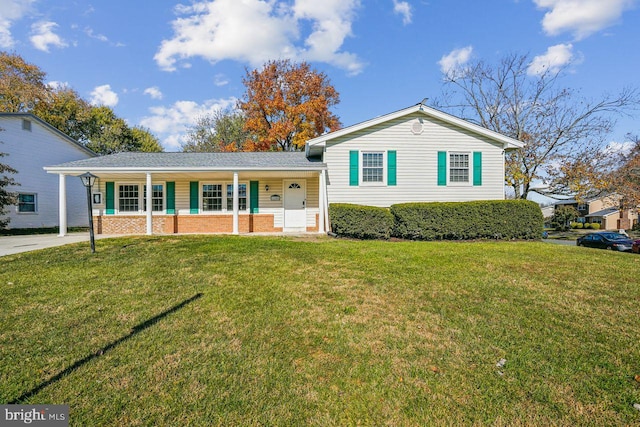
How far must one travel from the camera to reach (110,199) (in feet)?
44.1

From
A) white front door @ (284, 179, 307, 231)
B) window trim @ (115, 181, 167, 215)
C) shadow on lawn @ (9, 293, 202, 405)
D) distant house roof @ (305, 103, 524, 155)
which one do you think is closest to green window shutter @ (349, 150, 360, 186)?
distant house roof @ (305, 103, 524, 155)

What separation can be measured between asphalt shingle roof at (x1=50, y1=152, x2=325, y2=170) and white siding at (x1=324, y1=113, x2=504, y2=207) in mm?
1392

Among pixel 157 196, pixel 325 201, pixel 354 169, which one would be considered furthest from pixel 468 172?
pixel 157 196

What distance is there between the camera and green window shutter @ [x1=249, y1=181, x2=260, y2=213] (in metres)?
13.5

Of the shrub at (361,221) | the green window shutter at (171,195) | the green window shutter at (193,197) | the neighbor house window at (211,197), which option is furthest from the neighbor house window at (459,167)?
the green window shutter at (171,195)

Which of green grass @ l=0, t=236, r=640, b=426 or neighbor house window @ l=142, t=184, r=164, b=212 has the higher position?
neighbor house window @ l=142, t=184, r=164, b=212

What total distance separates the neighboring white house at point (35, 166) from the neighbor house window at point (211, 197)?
10.6m

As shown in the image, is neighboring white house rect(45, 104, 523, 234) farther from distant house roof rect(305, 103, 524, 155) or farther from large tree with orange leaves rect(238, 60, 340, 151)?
large tree with orange leaves rect(238, 60, 340, 151)

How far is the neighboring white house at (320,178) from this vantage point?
1258cm


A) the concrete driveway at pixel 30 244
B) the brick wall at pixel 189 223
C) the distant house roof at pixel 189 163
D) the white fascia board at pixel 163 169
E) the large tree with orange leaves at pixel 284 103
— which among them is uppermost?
the large tree with orange leaves at pixel 284 103

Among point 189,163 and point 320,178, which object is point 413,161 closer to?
point 320,178

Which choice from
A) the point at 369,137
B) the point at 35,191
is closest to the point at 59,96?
the point at 35,191

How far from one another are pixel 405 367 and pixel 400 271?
300 centimetres

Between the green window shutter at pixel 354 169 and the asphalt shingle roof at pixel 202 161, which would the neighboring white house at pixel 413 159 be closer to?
the green window shutter at pixel 354 169
